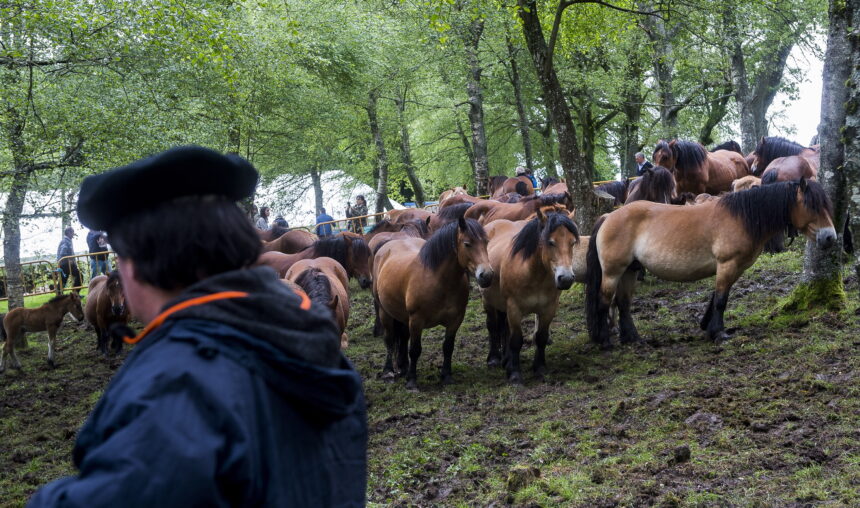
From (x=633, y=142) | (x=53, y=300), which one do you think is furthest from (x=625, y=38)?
(x=53, y=300)

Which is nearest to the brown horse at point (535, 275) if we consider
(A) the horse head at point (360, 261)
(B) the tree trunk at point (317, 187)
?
(A) the horse head at point (360, 261)

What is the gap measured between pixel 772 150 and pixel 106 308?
12913 mm

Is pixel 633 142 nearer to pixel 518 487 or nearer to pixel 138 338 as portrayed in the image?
pixel 518 487

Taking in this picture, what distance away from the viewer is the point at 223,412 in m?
1.51

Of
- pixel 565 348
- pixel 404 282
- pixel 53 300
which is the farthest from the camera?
pixel 53 300

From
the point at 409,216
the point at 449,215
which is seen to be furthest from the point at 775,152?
the point at 409,216

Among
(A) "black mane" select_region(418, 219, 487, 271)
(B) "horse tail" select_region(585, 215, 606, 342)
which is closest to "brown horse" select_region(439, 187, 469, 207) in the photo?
(B) "horse tail" select_region(585, 215, 606, 342)

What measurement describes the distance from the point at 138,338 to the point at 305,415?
40 centimetres

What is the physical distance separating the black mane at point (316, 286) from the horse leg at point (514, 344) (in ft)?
7.26

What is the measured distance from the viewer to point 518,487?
5.41 meters

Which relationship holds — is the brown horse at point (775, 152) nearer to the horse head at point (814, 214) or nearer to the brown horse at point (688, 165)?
the brown horse at point (688, 165)

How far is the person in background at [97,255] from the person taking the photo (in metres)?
20.7

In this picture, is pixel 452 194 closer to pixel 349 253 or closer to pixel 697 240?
pixel 349 253

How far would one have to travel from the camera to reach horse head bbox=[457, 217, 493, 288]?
28.7 feet
